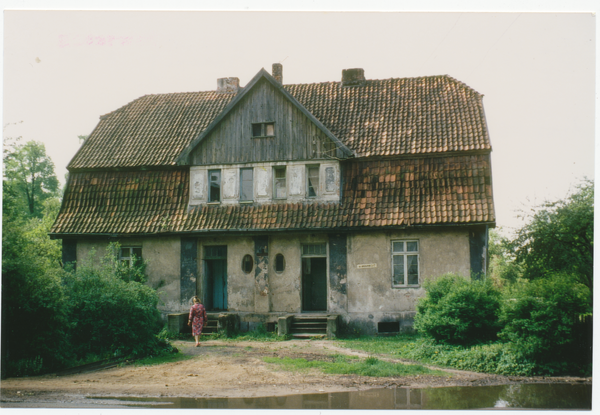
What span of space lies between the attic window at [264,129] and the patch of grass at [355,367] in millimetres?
8867

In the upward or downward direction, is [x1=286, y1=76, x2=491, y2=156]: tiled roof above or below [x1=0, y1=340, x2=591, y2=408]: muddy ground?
above

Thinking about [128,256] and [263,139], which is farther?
[128,256]

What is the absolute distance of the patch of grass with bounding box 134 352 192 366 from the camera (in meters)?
12.6

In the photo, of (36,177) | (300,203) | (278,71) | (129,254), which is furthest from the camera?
(36,177)

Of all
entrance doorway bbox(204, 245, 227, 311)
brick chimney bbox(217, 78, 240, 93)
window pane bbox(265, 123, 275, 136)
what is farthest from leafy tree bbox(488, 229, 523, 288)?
brick chimney bbox(217, 78, 240, 93)

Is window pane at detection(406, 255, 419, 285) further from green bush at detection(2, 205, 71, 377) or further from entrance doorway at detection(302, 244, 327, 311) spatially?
green bush at detection(2, 205, 71, 377)

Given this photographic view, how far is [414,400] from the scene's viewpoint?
9242 millimetres

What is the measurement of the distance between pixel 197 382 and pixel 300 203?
8.92 meters

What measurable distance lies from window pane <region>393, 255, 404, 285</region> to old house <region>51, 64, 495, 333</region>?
3 centimetres

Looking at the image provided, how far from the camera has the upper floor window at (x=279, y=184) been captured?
1875cm

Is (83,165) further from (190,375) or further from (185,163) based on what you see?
(190,375)

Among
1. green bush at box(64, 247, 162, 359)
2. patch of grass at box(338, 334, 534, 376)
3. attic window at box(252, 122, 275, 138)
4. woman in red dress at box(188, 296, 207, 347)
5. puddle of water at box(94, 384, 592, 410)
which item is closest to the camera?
puddle of water at box(94, 384, 592, 410)

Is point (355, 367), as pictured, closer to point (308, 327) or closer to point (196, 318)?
point (308, 327)

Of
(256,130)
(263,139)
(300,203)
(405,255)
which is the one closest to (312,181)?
(300,203)
